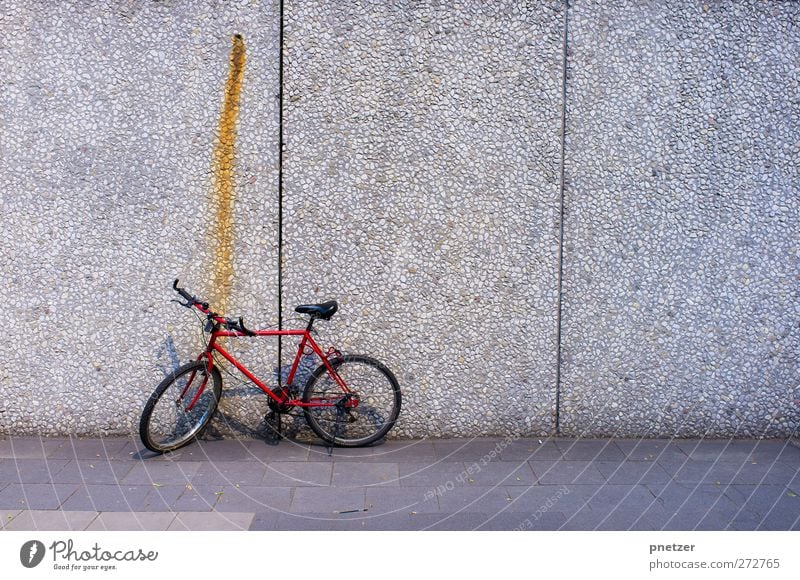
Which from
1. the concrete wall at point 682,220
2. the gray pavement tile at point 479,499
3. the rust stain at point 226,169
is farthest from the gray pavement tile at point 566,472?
the rust stain at point 226,169

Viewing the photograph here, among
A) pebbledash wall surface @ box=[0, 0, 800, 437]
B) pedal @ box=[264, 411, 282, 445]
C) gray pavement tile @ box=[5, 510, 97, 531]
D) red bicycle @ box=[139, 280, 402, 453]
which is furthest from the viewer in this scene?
pedal @ box=[264, 411, 282, 445]

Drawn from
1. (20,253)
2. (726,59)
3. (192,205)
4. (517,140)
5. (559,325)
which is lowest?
(559,325)

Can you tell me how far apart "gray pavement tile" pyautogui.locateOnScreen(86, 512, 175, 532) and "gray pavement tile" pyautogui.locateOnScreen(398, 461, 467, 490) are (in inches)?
57.5

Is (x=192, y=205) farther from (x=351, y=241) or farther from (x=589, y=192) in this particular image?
(x=589, y=192)

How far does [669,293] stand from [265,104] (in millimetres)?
3349

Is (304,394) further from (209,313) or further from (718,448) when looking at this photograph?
(718,448)

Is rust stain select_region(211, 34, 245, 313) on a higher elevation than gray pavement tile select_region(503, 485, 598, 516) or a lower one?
higher

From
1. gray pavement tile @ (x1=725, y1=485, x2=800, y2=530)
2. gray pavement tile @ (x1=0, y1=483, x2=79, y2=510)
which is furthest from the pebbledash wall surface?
gray pavement tile @ (x1=725, y1=485, x2=800, y2=530)

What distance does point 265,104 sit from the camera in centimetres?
488

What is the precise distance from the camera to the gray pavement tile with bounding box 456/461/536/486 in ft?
14.3

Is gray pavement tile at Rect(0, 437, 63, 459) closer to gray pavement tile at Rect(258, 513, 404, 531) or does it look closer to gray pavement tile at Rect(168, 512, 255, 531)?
gray pavement tile at Rect(168, 512, 255, 531)

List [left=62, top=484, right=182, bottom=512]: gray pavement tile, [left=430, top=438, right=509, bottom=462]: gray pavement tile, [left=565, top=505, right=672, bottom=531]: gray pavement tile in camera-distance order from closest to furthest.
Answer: [left=565, top=505, right=672, bottom=531]: gray pavement tile
[left=62, top=484, right=182, bottom=512]: gray pavement tile
[left=430, top=438, right=509, bottom=462]: gray pavement tile

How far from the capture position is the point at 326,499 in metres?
4.09

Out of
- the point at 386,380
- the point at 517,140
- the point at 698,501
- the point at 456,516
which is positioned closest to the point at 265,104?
the point at 517,140
